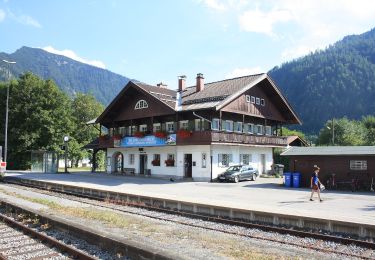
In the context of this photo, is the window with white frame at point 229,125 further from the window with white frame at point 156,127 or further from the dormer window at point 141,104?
the dormer window at point 141,104

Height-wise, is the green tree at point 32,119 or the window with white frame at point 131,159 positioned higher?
the green tree at point 32,119

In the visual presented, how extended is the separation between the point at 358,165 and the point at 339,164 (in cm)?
115

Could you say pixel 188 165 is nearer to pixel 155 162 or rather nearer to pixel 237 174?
pixel 155 162

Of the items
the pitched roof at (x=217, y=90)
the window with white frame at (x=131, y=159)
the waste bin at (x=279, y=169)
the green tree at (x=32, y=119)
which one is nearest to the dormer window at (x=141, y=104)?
the pitched roof at (x=217, y=90)

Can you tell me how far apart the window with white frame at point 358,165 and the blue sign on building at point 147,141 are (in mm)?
14653

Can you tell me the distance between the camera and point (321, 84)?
173625mm

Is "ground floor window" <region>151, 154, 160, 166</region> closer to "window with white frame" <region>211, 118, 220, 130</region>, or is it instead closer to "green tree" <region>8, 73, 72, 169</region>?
"window with white frame" <region>211, 118, 220, 130</region>

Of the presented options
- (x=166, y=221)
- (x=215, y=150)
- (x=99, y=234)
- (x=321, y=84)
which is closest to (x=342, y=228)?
(x=166, y=221)

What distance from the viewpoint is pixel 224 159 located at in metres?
34.8

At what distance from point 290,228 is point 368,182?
45.5 ft

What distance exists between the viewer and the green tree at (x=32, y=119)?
5284cm

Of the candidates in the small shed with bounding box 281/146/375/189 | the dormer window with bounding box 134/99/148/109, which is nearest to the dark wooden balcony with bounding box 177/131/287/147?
the small shed with bounding box 281/146/375/189

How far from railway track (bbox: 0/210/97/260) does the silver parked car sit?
68.7 feet

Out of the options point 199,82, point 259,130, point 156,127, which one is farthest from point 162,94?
point 259,130
